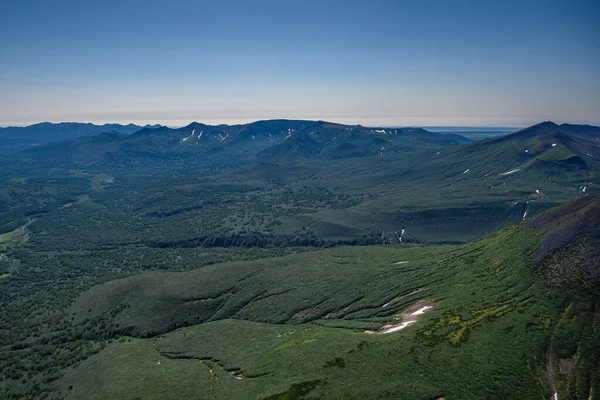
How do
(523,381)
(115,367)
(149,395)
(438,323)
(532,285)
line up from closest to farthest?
(523,381) → (149,395) → (438,323) → (532,285) → (115,367)

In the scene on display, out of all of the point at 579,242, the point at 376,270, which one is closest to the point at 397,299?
the point at 376,270

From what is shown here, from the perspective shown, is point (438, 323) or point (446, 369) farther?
point (438, 323)

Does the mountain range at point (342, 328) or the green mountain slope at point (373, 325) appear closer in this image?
the green mountain slope at point (373, 325)

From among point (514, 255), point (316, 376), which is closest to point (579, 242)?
point (514, 255)

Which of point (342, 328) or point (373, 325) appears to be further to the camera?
point (342, 328)

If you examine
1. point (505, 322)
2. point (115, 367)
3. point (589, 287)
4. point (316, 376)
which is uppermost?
point (589, 287)

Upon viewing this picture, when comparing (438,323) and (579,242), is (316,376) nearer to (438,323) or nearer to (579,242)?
(438,323)

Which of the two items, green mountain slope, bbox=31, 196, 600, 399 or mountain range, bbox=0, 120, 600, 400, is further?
mountain range, bbox=0, 120, 600, 400

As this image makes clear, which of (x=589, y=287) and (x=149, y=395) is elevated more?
(x=589, y=287)

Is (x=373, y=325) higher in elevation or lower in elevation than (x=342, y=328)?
higher

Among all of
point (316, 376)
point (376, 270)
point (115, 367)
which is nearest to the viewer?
point (316, 376)
